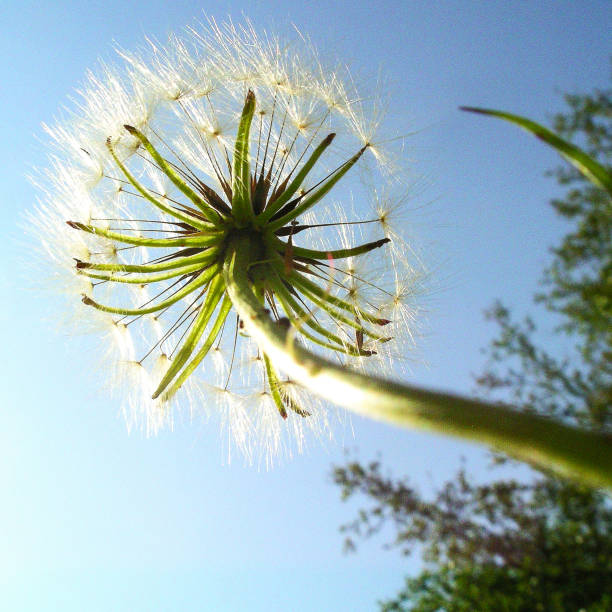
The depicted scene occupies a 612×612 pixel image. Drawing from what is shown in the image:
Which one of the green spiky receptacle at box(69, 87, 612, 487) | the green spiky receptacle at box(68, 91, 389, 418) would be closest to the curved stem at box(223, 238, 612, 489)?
the green spiky receptacle at box(69, 87, 612, 487)

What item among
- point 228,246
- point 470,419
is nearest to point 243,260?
point 228,246

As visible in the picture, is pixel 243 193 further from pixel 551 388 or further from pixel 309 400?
pixel 551 388

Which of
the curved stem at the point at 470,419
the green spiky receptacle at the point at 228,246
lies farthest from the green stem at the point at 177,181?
the curved stem at the point at 470,419

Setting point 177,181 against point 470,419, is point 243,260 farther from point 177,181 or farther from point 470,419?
point 470,419

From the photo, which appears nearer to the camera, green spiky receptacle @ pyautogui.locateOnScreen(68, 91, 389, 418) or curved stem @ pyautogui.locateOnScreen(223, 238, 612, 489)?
curved stem @ pyautogui.locateOnScreen(223, 238, 612, 489)

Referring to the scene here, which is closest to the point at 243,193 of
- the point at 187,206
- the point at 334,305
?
the point at 187,206

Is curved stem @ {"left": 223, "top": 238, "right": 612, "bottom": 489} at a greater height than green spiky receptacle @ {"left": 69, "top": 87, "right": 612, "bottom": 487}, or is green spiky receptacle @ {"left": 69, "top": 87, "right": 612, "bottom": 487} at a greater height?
green spiky receptacle @ {"left": 69, "top": 87, "right": 612, "bottom": 487}

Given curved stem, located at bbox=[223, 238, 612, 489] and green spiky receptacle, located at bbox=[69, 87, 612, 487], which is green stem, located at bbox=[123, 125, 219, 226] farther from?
curved stem, located at bbox=[223, 238, 612, 489]

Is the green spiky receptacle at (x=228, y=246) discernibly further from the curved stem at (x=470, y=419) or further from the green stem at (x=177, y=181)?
the curved stem at (x=470, y=419)
